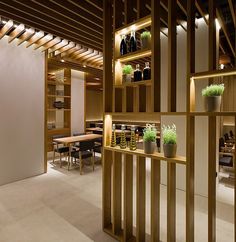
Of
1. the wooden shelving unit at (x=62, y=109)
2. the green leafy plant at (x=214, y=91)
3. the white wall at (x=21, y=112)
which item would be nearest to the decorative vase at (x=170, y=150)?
the green leafy plant at (x=214, y=91)

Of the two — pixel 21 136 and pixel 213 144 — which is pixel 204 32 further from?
pixel 21 136

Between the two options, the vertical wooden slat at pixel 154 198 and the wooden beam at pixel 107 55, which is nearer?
the vertical wooden slat at pixel 154 198

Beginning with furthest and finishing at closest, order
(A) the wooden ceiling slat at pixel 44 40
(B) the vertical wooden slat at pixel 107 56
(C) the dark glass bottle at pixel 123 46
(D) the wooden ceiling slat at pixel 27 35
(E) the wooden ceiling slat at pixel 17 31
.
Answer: (A) the wooden ceiling slat at pixel 44 40 < (D) the wooden ceiling slat at pixel 27 35 < (E) the wooden ceiling slat at pixel 17 31 < (B) the vertical wooden slat at pixel 107 56 < (C) the dark glass bottle at pixel 123 46

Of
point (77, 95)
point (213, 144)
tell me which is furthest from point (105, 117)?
point (77, 95)

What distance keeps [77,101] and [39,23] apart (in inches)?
161

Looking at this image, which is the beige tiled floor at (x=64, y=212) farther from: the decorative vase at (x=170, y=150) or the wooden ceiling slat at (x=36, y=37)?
the wooden ceiling slat at (x=36, y=37)

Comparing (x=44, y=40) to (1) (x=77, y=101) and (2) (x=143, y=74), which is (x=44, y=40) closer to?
(2) (x=143, y=74)

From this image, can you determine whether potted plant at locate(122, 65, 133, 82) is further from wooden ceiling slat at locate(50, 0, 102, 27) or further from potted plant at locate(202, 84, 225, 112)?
wooden ceiling slat at locate(50, 0, 102, 27)

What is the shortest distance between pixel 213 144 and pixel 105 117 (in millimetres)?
1309

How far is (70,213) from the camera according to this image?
3100 mm

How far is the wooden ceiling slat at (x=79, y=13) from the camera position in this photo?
2.88m

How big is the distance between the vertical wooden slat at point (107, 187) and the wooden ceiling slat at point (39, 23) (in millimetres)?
2503

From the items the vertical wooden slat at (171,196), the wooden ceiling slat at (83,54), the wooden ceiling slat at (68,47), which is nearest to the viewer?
the vertical wooden slat at (171,196)

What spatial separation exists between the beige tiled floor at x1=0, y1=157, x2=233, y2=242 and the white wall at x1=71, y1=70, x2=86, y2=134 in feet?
10.1
